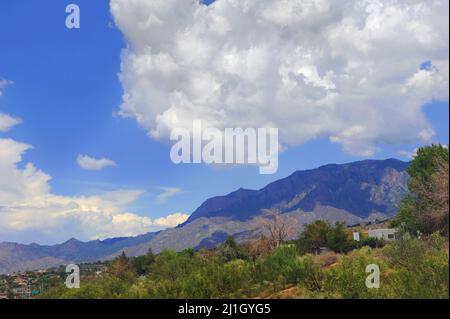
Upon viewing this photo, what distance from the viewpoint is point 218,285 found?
23.8 metres

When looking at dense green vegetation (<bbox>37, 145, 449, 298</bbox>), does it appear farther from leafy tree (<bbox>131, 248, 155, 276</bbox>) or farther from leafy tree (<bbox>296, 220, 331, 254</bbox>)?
leafy tree (<bbox>131, 248, 155, 276</bbox>)

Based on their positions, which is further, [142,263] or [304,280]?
[142,263]

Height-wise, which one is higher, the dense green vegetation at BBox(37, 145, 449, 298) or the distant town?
the dense green vegetation at BBox(37, 145, 449, 298)

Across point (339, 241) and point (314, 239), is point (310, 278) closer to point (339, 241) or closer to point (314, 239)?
point (339, 241)

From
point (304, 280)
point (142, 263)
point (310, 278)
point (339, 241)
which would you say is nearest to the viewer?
point (310, 278)

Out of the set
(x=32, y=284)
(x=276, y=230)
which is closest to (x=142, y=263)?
(x=276, y=230)

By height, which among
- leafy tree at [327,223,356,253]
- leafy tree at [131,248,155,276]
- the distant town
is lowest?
the distant town

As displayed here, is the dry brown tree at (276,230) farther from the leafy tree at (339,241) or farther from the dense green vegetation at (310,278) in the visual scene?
the dense green vegetation at (310,278)

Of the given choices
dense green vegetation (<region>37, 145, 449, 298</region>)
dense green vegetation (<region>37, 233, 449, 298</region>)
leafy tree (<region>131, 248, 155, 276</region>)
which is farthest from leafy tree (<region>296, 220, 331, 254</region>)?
dense green vegetation (<region>37, 145, 449, 298</region>)
